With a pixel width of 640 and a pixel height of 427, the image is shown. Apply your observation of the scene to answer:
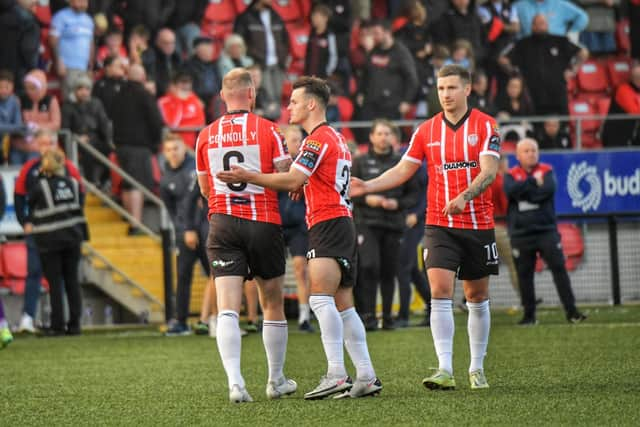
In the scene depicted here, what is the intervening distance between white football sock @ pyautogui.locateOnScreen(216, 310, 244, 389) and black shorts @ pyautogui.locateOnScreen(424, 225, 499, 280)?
136 cm

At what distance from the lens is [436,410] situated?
7.75 m

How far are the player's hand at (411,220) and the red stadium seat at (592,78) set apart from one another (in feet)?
27.1

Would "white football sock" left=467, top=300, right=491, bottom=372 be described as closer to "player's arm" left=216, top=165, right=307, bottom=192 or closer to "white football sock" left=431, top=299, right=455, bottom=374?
"white football sock" left=431, top=299, right=455, bottom=374

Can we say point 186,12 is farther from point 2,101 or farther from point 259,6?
point 2,101

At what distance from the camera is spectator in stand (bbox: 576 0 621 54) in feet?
77.5

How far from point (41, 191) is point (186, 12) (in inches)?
220

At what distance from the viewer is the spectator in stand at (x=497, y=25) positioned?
73.8ft

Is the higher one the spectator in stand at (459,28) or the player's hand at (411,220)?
the spectator in stand at (459,28)

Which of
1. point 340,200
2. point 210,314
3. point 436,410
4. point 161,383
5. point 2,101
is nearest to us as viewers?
point 436,410

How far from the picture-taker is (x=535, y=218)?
15312 mm

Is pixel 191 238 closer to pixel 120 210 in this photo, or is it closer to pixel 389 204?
pixel 389 204

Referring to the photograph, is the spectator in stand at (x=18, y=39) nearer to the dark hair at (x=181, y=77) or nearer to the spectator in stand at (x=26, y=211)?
the dark hair at (x=181, y=77)

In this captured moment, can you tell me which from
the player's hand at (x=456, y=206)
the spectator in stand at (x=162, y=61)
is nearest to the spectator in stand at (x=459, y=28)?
the spectator in stand at (x=162, y=61)

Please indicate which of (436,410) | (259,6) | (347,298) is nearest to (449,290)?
(347,298)
